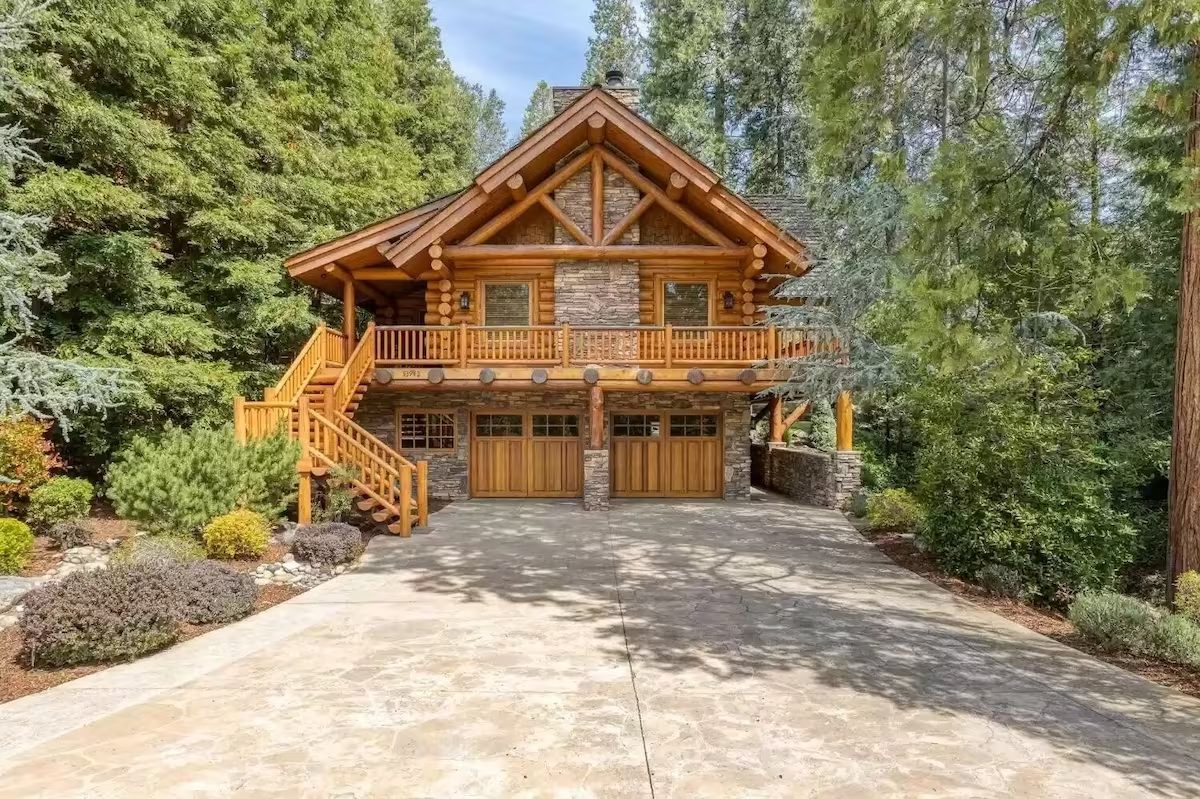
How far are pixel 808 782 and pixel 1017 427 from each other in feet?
22.4

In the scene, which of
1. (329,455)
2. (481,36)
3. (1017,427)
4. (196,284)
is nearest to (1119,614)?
(1017,427)

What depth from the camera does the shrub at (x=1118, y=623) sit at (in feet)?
20.6

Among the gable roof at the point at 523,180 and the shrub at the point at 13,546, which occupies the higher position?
the gable roof at the point at 523,180

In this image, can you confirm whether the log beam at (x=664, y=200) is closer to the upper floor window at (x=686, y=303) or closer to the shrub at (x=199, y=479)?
the upper floor window at (x=686, y=303)

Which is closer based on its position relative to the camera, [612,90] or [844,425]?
[844,425]

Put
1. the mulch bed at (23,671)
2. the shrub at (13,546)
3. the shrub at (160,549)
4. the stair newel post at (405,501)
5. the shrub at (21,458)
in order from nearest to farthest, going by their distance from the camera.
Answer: the mulch bed at (23,671) < the shrub at (160,549) < the shrub at (13,546) < the shrub at (21,458) < the stair newel post at (405,501)

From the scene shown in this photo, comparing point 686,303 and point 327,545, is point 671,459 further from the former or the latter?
point 327,545

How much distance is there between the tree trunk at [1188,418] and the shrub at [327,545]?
10.4 m

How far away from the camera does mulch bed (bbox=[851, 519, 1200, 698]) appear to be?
5.86 m

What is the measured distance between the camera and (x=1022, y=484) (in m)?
8.66

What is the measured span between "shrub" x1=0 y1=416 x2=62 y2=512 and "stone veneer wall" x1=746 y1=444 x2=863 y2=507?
13975 mm

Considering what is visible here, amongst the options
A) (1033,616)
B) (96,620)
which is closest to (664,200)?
(1033,616)

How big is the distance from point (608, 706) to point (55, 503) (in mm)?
10293

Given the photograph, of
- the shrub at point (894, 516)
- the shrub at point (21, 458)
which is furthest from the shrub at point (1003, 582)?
the shrub at point (21, 458)
